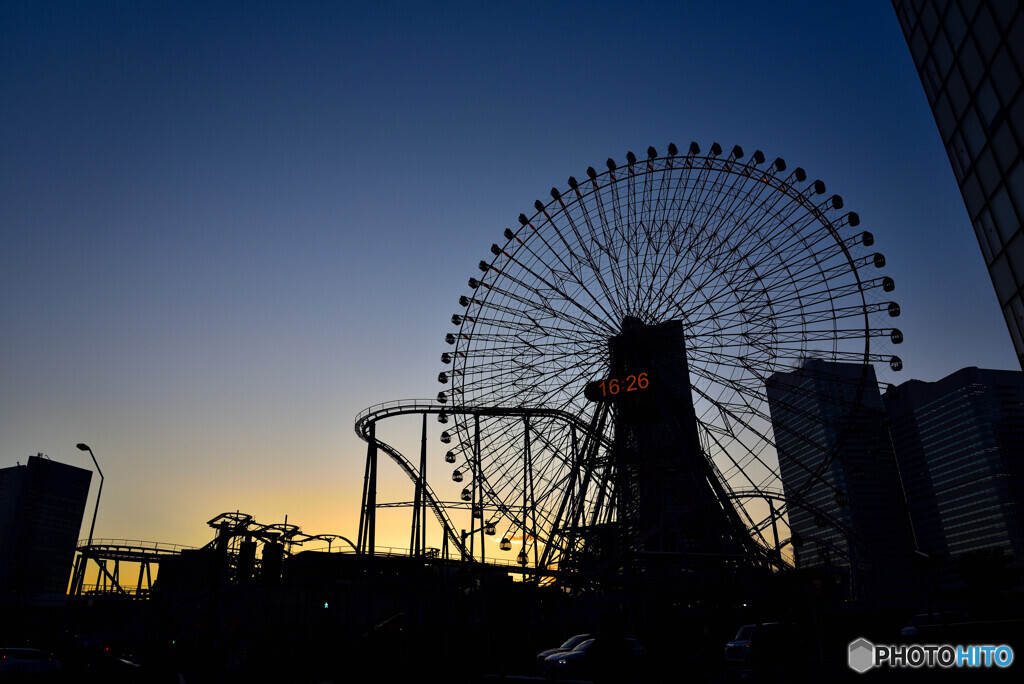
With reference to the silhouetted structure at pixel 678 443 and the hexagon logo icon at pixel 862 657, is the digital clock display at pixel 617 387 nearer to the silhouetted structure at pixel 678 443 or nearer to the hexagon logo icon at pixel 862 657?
the silhouetted structure at pixel 678 443

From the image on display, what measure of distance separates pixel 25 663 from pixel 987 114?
121 feet

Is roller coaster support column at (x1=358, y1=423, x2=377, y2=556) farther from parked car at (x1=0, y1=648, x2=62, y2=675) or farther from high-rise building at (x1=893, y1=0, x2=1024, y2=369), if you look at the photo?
high-rise building at (x1=893, y1=0, x2=1024, y2=369)

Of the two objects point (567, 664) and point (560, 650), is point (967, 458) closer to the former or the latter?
point (560, 650)

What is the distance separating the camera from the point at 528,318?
4041 cm

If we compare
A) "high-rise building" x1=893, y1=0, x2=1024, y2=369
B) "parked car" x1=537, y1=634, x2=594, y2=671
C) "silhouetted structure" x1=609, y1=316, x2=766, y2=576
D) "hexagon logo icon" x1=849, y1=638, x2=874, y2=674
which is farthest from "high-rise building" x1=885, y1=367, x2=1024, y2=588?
"hexagon logo icon" x1=849, y1=638, x2=874, y2=674

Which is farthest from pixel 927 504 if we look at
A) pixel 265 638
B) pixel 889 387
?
pixel 265 638

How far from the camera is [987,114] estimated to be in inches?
846

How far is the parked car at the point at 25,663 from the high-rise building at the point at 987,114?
34.1 m

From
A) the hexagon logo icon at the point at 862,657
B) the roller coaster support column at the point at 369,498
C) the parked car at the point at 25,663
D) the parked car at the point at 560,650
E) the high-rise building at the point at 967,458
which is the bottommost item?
the hexagon logo icon at the point at 862,657

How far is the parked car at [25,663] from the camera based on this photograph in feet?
83.4

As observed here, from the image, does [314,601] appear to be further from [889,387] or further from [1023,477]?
[1023,477]

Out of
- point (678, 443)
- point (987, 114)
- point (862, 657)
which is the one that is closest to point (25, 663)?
point (862, 657)

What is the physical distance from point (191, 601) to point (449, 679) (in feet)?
111

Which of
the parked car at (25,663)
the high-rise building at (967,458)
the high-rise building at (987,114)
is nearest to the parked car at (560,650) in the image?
the high-rise building at (987,114)
